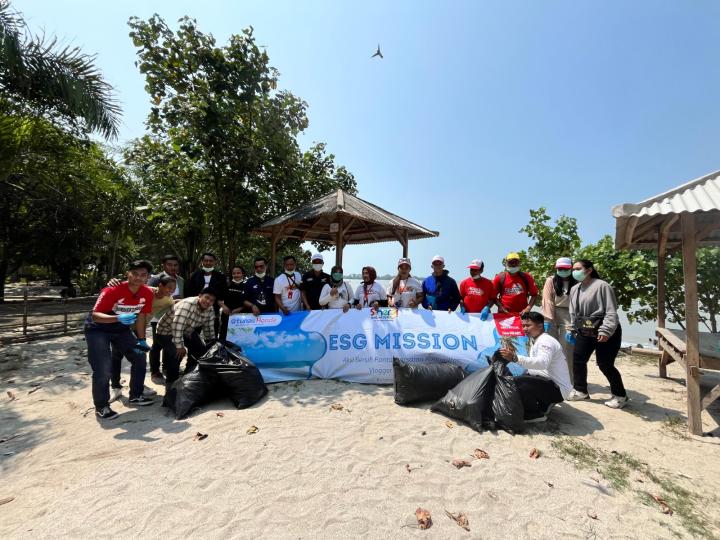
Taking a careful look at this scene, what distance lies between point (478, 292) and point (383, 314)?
1.63 m

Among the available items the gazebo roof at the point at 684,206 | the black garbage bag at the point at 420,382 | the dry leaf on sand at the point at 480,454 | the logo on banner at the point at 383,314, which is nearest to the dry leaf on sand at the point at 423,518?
the dry leaf on sand at the point at 480,454

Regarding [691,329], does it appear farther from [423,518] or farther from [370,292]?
[370,292]

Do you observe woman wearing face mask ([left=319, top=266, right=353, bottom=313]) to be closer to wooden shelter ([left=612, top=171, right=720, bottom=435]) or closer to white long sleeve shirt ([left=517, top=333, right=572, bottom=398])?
white long sleeve shirt ([left=517, top=333, right=572, bottom=398])

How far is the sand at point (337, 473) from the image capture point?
2.32 meters

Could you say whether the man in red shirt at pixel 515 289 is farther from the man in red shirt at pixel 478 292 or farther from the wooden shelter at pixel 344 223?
the wooden shelter at pixel 344 223

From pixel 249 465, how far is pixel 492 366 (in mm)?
2766

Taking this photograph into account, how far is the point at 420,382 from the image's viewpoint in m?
4.34

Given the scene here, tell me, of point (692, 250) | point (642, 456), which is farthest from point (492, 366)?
point (692, 250)

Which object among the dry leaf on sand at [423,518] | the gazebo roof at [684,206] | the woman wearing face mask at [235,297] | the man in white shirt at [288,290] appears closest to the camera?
the dry leaf on sand at [423,518]

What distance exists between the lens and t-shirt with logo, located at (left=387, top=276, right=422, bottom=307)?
592 cm

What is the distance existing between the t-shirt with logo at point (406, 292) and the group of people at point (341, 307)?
18mm

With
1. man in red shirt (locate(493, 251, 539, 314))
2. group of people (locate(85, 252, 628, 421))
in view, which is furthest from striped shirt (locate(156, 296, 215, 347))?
man in red shirt (locate(493, 251, 539, 314))

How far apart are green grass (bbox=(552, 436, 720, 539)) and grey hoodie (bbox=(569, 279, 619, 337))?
1577 millimetres

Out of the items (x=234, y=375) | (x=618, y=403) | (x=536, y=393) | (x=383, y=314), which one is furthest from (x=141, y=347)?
(x=618, y=403)
